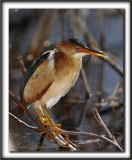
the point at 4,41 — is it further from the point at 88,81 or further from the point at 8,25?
the point at 88,81

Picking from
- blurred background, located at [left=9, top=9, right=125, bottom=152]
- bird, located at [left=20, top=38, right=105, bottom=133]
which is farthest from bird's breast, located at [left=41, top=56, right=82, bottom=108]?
blurred background, located at [left=9, top=9, right=125, bottom=152]

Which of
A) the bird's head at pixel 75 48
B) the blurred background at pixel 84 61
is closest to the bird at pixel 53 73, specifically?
the bird's head at pixel 75 48

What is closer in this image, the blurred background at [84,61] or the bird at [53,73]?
the bird at [53,73]

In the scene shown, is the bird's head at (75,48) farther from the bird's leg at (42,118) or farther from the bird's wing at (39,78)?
the bird's leg at (42,118)

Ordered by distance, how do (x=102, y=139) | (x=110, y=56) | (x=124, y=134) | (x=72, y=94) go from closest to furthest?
1. (x=102, y=139)
2. (x=124, y=134)
3. (x=72, y=94)
4. (x=110, y=56)

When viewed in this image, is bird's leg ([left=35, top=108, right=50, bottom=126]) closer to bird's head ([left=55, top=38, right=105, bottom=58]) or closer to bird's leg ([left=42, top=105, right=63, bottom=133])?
bird's leg ([left=42, top=105, right=63, bottom=133])

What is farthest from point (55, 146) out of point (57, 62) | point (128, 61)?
point (128, 61)
